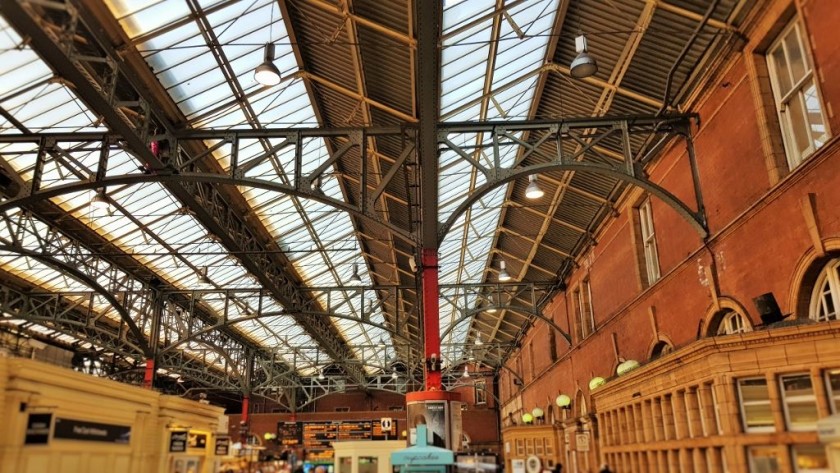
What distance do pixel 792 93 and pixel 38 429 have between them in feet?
41.2

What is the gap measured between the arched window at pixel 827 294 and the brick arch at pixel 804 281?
0.19ft

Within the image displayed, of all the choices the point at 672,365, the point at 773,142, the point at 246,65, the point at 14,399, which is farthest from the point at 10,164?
the point at 773,142

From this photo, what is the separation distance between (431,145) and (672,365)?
6622 millimetres

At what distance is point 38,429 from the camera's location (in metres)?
8.14

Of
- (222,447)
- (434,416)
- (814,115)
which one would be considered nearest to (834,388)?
(814,115)

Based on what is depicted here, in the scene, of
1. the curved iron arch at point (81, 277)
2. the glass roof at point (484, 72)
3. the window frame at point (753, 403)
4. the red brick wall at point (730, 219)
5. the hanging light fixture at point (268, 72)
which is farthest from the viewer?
the curved iron arch at point (81, 277)

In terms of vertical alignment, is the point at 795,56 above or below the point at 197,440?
above

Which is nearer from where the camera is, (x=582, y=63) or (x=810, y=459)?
(x=810, y=459)

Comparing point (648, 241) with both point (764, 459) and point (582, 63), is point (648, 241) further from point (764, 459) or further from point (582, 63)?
point (764, 459)

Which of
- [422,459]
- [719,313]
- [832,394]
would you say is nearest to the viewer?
[832,394]

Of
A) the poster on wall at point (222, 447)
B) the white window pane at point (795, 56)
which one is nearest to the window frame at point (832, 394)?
the white window pane at point (795, 56)

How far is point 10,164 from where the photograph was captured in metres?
16.1

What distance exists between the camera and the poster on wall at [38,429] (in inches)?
316

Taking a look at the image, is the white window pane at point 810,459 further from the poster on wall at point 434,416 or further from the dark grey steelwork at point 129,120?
the dark grey steelwork at point 129,120
